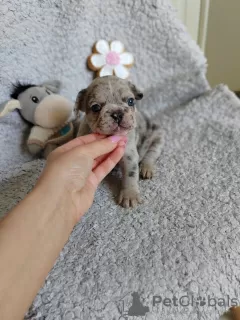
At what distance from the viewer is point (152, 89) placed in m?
1.96

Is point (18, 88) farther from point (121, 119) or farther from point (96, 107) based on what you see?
point (121, 119)

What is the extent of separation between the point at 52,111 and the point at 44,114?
0.12 feet

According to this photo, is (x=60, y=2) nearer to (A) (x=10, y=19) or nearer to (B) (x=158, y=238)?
(A) (x=10, y=19)

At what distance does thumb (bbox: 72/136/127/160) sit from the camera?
1.16m

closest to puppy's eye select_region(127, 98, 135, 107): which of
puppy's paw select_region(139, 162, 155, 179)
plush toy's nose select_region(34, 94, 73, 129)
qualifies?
puppy's paw select_region(139, 162, 155, 179)

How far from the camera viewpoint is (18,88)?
169 centimetres

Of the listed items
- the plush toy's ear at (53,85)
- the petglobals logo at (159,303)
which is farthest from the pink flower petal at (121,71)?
the petglobals logo at (159,303)

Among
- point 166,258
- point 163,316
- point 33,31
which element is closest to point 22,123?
point 33,31

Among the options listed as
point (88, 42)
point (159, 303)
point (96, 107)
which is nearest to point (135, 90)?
point (96, 107)

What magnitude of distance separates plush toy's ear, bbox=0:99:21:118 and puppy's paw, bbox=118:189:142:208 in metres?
0.60

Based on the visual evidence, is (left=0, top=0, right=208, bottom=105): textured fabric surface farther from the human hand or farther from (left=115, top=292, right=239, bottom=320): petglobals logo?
(left=115, top=292, right=239, bottom=320): petglobals logo

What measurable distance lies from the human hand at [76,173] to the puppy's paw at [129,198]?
0.14 m

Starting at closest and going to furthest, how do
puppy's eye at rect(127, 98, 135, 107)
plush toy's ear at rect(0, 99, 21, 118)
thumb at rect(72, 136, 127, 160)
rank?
thumb at rect(72, 136, 127, 160) → puppy's eye at rect(127, 98, 135, 107) → plush toy's ear at rect(0, 99, 21, 118)

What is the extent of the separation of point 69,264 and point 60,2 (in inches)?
44.6
